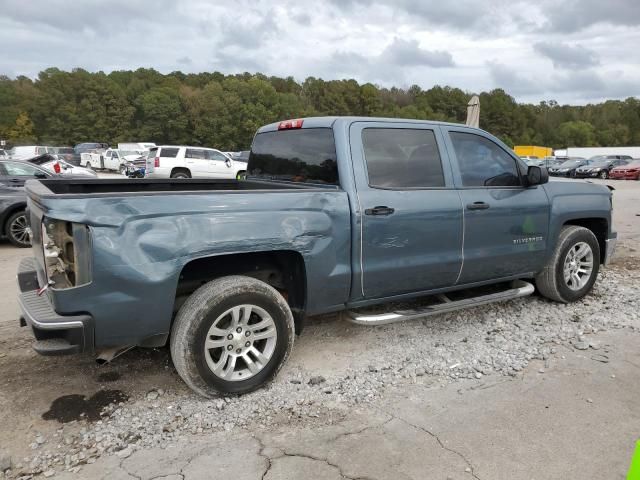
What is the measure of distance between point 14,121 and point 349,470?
10016 cm

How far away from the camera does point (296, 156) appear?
13.9 ft

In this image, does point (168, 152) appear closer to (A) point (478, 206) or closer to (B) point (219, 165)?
(B) point (219, 165)

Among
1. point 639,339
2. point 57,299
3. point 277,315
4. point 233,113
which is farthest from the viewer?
point 233,113

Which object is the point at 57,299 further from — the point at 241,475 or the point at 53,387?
the point at 241,475

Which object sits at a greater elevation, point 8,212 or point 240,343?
point 8,212

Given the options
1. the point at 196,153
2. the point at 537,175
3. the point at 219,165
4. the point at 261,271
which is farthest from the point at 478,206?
the point at 219,165

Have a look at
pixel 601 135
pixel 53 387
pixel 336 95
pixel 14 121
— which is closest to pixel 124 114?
pixel 14 121

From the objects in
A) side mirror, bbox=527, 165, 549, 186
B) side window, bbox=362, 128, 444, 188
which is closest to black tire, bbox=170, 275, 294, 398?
side window, bbox=362, 128, 444, 188

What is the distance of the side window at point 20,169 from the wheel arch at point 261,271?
27.2 feet

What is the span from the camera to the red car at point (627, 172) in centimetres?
3027

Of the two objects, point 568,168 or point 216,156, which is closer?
point 216,156

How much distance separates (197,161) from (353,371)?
18.6 meters

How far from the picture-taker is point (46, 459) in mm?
2684

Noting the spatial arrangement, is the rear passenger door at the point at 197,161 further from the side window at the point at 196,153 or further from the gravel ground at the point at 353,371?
the gravel ground at the point at 353,371
